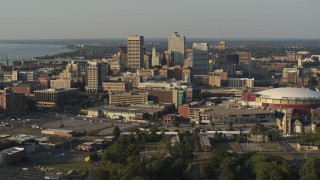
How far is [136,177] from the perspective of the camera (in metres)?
11.8

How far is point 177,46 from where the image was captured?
4547 centimetres

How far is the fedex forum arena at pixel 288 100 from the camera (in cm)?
2397

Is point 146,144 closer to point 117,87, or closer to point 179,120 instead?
point 179,120

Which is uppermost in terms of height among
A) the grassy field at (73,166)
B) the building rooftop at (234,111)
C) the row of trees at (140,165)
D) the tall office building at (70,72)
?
the tall office building at (70,72)

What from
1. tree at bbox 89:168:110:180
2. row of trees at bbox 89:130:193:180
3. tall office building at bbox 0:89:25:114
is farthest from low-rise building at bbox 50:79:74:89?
tree at bbox 89:168:110:180

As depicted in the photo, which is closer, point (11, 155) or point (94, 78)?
point (11, 155)

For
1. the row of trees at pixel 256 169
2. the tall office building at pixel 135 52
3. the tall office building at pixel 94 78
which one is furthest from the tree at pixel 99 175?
the tall office building at pixel 135 52

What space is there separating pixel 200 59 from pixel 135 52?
485 centimetres

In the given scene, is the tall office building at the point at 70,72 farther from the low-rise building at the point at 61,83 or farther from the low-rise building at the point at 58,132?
the low-rise building at the point at 58,132

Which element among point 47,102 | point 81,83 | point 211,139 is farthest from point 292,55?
point 211,139

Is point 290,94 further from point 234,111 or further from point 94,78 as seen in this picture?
point 94,78

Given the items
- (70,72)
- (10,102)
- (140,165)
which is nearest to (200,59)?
(70,72)

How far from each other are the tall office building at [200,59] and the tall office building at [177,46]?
3.80 metres

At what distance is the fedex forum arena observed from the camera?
78.6 ft
